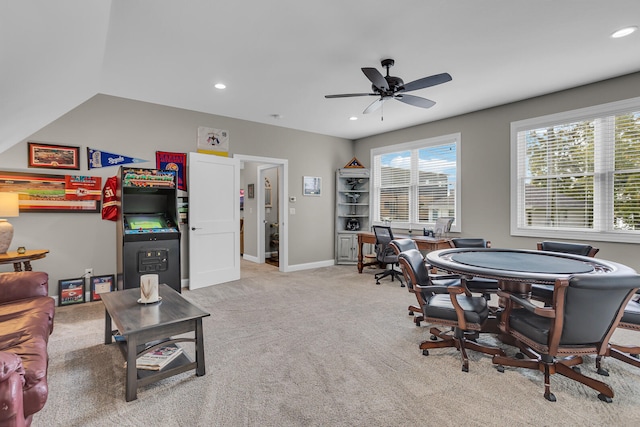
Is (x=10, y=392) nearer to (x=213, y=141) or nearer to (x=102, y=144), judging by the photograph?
(x=102, y=144)

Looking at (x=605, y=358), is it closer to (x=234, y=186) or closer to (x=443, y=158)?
(x=443, y=158)

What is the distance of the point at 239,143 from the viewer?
Answer: 5.40 metres

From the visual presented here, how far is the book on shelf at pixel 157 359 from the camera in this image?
7.24 ft

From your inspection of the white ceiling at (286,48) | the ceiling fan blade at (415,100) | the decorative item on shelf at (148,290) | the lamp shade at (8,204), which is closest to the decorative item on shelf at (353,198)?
the white ceiling at (286,48)

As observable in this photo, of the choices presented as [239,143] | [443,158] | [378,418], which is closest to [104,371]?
[378,418]

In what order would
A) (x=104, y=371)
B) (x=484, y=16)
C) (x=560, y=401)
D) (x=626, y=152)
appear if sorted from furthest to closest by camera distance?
1. (x=626, y=152)
2. (x=484, y=16)
3. (x=104, y=371)
4. (x=560, y=401)

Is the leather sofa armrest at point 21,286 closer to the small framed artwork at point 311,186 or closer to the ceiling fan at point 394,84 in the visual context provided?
the ceiling fan at point 394,84

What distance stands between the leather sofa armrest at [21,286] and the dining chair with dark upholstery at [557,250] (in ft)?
13.9

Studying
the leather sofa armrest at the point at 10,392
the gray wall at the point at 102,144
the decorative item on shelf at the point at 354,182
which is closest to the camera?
the leather sofa armrest at the point at 10,392

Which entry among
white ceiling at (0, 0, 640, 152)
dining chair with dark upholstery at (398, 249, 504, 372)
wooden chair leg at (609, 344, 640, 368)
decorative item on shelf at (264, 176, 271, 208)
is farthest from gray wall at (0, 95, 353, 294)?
wooden chair leg at (609, 344, 640, 368)

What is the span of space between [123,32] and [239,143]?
8.95 feet

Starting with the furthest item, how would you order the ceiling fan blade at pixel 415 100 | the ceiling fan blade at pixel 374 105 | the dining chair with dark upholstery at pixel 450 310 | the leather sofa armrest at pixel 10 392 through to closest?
the ceiling fan blade at pixel 374 105 → the ceiling fan blade at pixel 415 100 → the dining chair with dark upholstery at pixel 450 310 → the leather sofa armrest at pixel 10 392

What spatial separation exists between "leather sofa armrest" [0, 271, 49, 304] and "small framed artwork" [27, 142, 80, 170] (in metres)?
1.79

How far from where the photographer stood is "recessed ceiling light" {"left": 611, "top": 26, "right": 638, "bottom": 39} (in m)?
2.72
